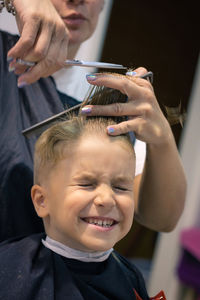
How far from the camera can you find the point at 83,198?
0.65 metres

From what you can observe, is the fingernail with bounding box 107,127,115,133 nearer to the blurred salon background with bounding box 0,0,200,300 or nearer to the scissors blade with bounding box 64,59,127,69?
the scissors blade with bounding box 64,59,127,69

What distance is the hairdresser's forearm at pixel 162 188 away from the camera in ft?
2.66

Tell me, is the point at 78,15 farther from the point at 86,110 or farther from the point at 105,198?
the point at 105,198

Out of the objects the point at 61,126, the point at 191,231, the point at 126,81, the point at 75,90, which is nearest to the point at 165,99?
the point at 126,81

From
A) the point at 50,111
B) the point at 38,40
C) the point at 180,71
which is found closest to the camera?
the point at 38,40

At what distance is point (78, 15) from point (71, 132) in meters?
0.43

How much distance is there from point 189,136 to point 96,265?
1.52 meters

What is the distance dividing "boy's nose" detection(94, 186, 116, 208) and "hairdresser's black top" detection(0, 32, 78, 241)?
0.22m

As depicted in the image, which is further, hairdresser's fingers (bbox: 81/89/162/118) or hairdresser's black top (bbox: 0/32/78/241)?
hairdresser's black top (bbox: 0/32/78/241)

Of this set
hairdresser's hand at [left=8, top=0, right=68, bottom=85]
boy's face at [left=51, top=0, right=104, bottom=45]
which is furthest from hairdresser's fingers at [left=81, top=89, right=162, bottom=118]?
boy's face at [left=51, top=0, right=104, bottom=45]

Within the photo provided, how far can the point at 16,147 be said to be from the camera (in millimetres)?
821

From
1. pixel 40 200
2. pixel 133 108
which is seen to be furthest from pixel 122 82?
pixel 40 200

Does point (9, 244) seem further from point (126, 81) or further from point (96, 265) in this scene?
point (126, 81)

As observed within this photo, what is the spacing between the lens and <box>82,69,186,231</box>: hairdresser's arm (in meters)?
0.66
